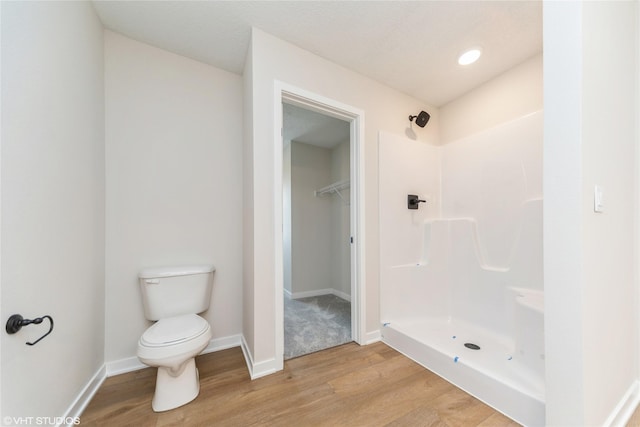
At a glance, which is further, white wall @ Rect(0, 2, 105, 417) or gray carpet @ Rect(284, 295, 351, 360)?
gray carpet @ Rect(284, 295, 351, 360)

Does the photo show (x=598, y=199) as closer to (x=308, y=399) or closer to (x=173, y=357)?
(x=308, y=399)

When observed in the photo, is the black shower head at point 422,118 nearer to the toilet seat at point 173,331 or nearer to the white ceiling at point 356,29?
the white ceiling at point 356,29

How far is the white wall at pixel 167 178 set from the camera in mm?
1644

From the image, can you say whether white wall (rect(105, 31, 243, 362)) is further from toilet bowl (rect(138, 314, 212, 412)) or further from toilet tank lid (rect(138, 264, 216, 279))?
toilet bowl (rect(138, 314, 212, 412))

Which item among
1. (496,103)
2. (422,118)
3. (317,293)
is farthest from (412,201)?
(317,293)

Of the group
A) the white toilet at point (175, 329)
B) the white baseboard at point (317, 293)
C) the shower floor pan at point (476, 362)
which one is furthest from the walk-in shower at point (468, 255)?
the white toilet at point (175, 329)

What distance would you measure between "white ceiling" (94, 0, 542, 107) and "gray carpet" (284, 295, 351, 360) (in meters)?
2.39

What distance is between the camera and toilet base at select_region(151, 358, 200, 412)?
129 cm

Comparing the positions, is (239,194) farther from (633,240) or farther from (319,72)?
(633,240)

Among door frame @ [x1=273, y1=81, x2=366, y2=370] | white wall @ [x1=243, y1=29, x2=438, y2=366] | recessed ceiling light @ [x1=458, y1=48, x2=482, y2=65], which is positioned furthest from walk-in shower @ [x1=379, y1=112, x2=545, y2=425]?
recessed ceiling light @ [x1=458, y1=48, x2=482, y2=65]

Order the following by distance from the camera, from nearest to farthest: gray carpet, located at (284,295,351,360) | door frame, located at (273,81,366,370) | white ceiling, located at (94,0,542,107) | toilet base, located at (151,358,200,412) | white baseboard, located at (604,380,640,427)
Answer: white baseboard, located at (604,380,640,427) → toilet base, located at (151,358,200,412) → white ceiling, located at (94,0,542,107) → door frame, located at (273,81,366,370) → gray carpet, located at (284,295,351,360)

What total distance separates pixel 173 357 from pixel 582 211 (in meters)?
1.96

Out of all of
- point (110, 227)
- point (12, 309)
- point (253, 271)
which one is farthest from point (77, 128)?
point (253, 271)

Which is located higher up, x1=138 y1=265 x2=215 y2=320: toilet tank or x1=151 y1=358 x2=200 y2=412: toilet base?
x1=138 y1=265 x2=215 y2=320: toilet tank
